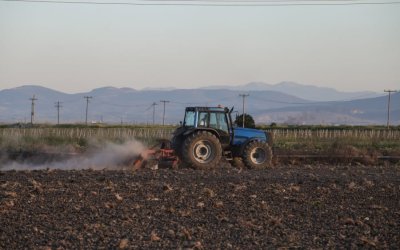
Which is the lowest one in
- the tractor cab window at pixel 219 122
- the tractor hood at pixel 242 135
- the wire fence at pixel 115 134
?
the wire fence at pixel 115 134

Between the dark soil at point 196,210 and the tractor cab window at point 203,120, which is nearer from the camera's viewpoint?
the dark soil at point 196,210

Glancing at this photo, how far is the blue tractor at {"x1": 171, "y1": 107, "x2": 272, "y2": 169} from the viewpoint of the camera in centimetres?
2542

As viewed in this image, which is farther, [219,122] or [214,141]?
[219,122]

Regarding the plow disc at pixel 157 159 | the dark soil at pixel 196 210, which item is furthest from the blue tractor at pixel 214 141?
the dark soil at pixel 196 210

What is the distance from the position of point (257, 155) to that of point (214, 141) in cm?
208

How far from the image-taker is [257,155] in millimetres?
26688

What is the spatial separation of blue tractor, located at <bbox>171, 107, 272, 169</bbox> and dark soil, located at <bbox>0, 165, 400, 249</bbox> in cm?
221

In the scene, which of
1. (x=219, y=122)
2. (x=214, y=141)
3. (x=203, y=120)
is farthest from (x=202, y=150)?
(x=219, y=122)

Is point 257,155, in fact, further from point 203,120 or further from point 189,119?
point 189,119

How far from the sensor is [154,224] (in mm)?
14289

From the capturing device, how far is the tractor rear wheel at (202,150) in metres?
25.3

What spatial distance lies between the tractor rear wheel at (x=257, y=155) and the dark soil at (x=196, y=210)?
272 cm

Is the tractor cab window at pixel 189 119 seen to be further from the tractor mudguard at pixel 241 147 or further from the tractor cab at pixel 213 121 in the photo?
the tractor mudguard at pixel 241 147

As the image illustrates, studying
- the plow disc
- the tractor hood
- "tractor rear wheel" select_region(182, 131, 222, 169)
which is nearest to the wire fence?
the plow disc
